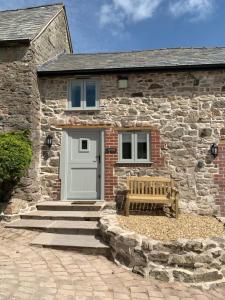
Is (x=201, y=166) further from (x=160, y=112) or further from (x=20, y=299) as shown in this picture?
(x=20, y=299)

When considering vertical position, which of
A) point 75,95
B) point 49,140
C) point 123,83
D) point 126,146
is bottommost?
point 126,146

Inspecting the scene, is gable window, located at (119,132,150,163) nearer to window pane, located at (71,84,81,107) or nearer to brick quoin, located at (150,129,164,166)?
brick quoin, located at (150,129,164,166)

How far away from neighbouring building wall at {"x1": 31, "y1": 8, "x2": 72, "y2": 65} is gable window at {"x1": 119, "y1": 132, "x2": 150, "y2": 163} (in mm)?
3720

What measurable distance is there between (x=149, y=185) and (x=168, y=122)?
6.70 ft

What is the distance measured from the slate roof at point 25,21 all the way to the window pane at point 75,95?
1967 millimetres

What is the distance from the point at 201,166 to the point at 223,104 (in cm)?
200

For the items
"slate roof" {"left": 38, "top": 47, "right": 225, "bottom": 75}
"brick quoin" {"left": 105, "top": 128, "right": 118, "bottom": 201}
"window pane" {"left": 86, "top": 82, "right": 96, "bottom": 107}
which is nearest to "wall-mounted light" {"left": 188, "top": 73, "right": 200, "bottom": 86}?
"slate roof" {"left": 38, "top": 47, "right": 225, "bottom": 75}

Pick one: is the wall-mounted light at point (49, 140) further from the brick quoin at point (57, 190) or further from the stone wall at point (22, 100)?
the brick quoin at point (57, 190)

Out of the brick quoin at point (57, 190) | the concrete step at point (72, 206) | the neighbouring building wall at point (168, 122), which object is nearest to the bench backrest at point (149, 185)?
the neighbouring building wall at point (168, 122)

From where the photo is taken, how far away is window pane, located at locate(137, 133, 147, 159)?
30.9 feet

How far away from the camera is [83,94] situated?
32.0ft

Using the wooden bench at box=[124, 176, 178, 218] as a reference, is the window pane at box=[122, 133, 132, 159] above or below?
above

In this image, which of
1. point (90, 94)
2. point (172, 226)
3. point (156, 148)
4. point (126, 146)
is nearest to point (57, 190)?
point (126, 146)

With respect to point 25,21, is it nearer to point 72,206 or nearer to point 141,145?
point 141,145
